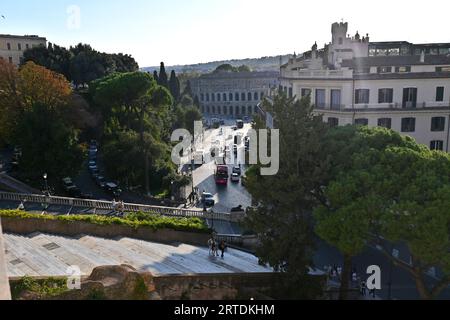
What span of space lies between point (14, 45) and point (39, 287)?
7792 cm

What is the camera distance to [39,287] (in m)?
14.7

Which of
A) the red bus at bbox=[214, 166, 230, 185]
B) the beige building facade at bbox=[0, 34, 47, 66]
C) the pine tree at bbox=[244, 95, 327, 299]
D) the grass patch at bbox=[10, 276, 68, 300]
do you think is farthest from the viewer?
the beige building facade at bbox=[0, 34, 47, 66]

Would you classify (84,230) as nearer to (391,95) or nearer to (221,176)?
(391,95)

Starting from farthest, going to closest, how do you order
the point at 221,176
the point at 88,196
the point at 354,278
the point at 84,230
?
the point at 221,176
the point at 88,196
the point at 84,230
the point at 354,278

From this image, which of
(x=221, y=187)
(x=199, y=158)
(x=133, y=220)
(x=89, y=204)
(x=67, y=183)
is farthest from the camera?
(x=199, y=158)

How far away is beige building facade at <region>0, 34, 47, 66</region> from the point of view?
3127 inches

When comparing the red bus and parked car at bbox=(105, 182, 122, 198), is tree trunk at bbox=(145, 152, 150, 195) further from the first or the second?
the red bus

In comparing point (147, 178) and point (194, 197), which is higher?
point (147, 178)

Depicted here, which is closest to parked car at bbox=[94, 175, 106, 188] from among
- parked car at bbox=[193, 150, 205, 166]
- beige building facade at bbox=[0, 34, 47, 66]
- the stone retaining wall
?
parked car at bbox=[193, 150, 205, 166]

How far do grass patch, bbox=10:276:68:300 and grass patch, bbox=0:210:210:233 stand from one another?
8.06 meters

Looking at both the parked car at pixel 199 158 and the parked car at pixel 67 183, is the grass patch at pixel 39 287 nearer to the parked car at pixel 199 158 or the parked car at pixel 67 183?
the parked car at pixel 67 183

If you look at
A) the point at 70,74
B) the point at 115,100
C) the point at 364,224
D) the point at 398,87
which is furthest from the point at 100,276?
the point at 70,74

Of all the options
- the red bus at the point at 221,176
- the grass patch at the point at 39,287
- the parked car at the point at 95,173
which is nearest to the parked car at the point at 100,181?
the parked car at the point at 95,173

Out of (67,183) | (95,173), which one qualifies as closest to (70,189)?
(67,183)
